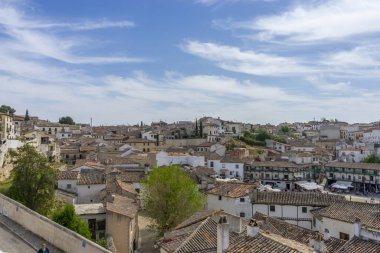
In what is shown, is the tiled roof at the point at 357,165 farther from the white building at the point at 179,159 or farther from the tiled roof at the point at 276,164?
the white building at the point at 179,159

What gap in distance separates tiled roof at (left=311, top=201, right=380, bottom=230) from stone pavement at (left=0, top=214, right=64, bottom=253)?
23.0 m

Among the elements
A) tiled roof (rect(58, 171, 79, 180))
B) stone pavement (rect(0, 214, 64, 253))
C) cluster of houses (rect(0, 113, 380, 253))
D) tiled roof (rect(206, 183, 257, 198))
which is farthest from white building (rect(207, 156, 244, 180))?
stone pavement (rect(0, 214, 64, 253))

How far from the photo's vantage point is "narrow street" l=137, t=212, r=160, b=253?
114ft

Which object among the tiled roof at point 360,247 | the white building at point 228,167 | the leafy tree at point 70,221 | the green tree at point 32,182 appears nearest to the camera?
the tiled roof at point 360,247

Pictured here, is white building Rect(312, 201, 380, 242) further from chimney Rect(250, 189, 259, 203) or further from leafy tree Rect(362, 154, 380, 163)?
leafy tree Rect(362, 154, 380, 163)

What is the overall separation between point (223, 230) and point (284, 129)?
133 metres

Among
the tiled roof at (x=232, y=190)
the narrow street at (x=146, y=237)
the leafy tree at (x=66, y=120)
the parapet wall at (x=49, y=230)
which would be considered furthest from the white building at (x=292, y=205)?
the leafy tree at (x=66, y=120)

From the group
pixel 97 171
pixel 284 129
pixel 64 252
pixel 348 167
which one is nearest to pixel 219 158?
pixel 348 167

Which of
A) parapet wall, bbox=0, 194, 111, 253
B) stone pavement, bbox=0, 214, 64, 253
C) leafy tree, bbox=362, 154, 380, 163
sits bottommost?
leafy tree, bbox=362, 154, 380, 163

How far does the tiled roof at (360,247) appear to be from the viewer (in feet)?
69.6

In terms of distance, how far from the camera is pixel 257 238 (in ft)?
59.0

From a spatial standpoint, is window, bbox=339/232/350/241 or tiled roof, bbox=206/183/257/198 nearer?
window, bbox=339/232/350/241

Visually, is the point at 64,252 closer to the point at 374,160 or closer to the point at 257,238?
the point at 257,238

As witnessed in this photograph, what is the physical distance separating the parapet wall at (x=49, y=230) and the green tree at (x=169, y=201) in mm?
18719
